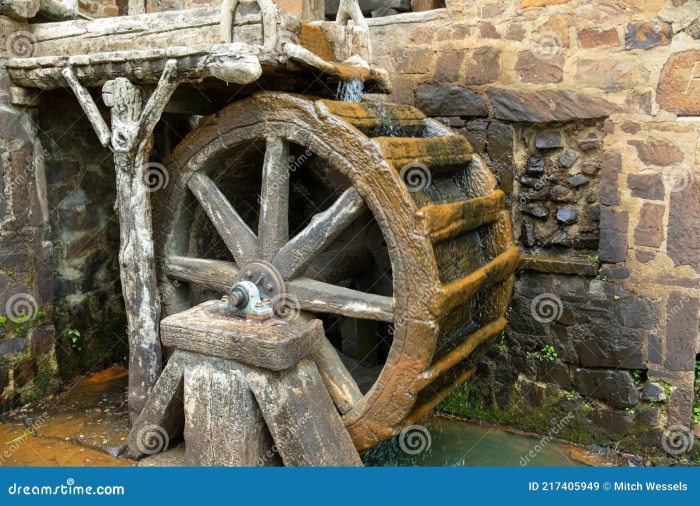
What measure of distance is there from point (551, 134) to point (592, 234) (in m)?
0.70

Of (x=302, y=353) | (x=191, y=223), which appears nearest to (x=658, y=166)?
(x=302, y=353)

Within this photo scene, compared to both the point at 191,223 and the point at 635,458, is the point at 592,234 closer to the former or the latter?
the point at 635,458

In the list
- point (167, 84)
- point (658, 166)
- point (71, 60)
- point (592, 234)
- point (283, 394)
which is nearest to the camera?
point (283, 394)

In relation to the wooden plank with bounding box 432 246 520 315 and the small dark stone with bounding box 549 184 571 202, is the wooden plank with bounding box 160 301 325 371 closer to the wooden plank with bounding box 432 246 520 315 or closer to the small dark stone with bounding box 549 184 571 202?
the wooden plank with bounding box 432 246 520 315

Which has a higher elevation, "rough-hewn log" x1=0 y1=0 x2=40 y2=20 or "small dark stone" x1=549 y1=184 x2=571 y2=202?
"rough-hewn log" x1=0 y1=0 x2=40 y2=20

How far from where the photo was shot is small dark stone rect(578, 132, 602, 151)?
4056mm

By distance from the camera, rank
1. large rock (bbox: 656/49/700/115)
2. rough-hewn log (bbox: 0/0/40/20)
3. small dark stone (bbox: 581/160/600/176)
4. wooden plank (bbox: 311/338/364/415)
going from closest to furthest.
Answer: wooden plank (bbox: 311/338/364/415) < rough-hewn log (bbox: 0/0/40/20) < large rock (bbox: 656/49/700/115) < small dark stone (bbox: 581/160/600/176)

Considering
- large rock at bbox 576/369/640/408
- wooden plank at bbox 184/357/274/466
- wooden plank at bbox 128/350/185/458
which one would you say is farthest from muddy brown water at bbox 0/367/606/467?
wooden plank at bbox 184/357/274/466

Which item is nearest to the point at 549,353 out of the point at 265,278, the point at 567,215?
the point at 567,215

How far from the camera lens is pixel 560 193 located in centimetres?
424

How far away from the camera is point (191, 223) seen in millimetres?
3879

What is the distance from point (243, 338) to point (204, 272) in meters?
0.89

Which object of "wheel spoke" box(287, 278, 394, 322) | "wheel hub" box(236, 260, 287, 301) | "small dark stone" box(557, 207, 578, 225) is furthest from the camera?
"small dark stone" box(557, 207, 578, 225)

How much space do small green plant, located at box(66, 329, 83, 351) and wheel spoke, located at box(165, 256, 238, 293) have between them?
0.97 m
